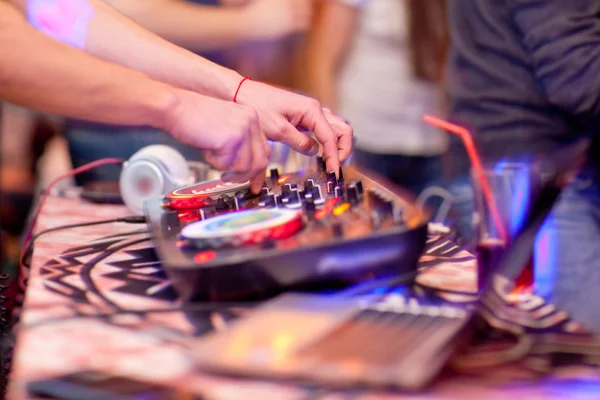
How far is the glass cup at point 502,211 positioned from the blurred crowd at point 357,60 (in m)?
0.67

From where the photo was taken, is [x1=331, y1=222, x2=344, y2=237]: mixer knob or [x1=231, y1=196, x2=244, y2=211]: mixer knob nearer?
[x1=331, y1=222, x2=344, y2=237]: mixer knob

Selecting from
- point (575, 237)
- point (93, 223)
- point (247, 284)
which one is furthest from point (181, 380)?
point (575, 237)

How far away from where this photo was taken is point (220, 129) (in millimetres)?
750

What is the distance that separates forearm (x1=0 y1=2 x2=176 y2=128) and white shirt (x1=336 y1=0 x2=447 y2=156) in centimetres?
142

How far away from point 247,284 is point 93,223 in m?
0.44

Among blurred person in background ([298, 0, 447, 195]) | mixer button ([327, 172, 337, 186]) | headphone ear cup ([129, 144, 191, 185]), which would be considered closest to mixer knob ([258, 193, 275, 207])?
mixer button ([327, 172, 337, 186])

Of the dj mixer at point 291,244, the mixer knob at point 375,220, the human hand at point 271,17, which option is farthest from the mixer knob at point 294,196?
the human hand at point 271,17

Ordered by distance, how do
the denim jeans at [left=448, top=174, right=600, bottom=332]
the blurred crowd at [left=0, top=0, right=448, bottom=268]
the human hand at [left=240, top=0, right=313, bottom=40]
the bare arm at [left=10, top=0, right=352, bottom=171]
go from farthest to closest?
the human hand at [left=240, top=0, right=313, bottom=40] → the blurred crowd at [left=0, top=0, right=448, bottom=268] → the denim jeans at [left=448, top=174, right=600, bottom=332] → the bare arm at [left=10, top=0, right=352, bottom=171]

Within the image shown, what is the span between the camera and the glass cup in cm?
66

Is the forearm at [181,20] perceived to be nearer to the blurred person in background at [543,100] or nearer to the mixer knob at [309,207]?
the blurred person in background at [543,100]

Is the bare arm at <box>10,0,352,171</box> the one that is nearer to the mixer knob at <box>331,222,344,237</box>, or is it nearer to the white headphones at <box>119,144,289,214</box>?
the white headphones at <box>119,144,289,214</box>

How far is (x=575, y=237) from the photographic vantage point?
4.06 ft

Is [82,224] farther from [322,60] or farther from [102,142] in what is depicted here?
[322,60]

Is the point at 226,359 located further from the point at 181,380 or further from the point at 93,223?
the point at 93,223
